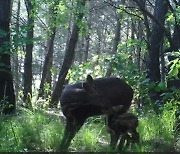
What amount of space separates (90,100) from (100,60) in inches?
155

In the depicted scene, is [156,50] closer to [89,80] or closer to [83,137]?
[83,137]

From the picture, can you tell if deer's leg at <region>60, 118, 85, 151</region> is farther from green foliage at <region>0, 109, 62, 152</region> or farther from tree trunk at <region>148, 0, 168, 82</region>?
tree trunk at <region>148, 0, 168, 82</region>

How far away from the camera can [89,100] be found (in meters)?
5.10

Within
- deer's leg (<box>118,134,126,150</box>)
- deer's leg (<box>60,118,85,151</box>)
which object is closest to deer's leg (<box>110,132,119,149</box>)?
deer's leg (<box>118,134,126,150</box>)

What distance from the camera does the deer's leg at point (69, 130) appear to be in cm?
531

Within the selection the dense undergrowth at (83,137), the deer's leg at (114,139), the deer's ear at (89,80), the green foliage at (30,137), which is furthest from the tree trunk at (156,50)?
the deer's ear at (89,80)

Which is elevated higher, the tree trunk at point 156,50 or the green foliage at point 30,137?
the tree trunk at point 156,50

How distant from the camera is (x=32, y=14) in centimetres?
1288

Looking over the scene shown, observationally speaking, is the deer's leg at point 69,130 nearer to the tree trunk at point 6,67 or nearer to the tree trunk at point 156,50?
the tree trunk at point 156,50

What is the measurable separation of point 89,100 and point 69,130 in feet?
2.12

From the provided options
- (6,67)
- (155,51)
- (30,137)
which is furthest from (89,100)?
(6,67)

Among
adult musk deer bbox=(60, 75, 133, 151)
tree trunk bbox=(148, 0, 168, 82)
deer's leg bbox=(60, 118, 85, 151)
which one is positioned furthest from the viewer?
tree trunk bbox=(148, 0, 168, 82)

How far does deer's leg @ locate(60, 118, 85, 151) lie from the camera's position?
531cm

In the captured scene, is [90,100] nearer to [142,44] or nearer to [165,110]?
[165,110]
